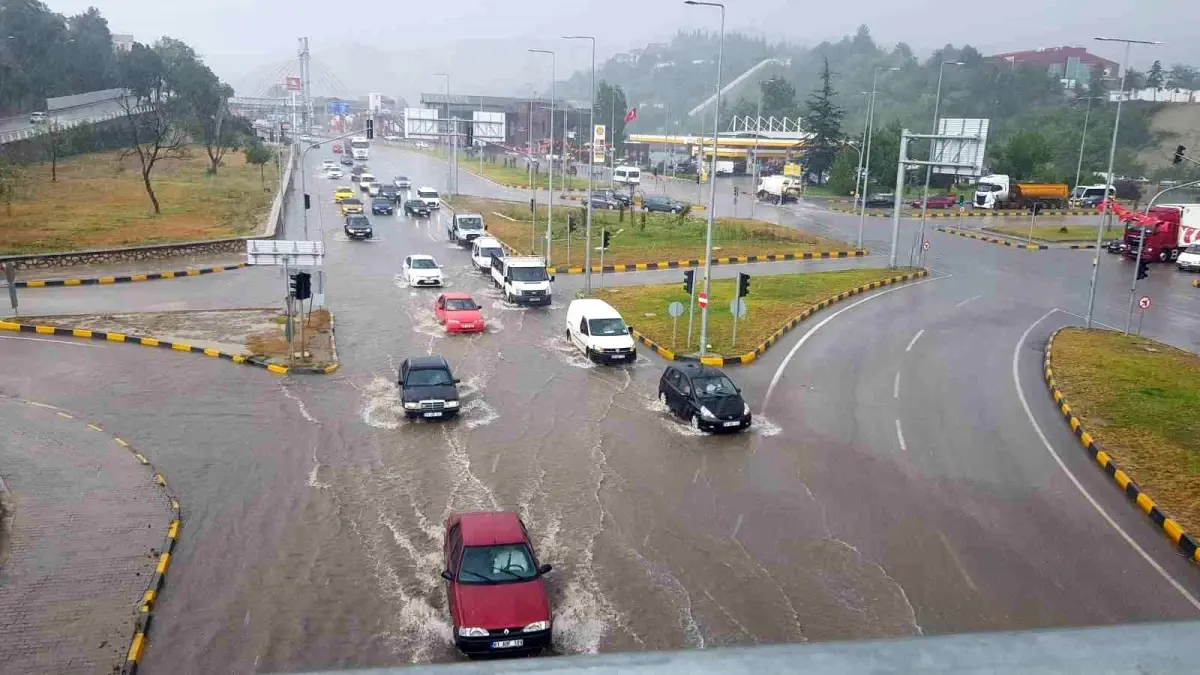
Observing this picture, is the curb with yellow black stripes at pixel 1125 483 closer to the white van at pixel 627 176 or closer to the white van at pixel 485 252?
the white van at pixel 485 252

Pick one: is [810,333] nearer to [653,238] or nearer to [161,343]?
[161,343]

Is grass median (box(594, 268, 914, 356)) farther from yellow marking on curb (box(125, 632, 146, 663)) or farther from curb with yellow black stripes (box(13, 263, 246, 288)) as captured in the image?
yellow marking on curb (box(125, 632, 146, 663))

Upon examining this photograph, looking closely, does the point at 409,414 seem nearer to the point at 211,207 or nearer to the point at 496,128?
→ the point at 211,207

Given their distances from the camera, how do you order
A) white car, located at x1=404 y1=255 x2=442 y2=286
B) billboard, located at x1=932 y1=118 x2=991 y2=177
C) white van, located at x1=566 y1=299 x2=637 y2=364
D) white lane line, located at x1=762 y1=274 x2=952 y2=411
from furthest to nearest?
1. billboard, located at x1=932 y1=118 x2=991 y2=177
2. white car, located at x1=404 y1=255 x2=442 y2=286
3. white van, located at x1=566 y1=299 x2=637 y2=364
4. white lane line, located at x1=762 y1=274 x2=952 y2=411

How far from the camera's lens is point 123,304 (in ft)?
104

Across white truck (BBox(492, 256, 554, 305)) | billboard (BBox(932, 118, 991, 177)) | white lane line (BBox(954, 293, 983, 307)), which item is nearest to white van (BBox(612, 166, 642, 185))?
billboard (BBox(932, 118, 991, 177))

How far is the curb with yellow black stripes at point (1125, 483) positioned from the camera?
14578mm

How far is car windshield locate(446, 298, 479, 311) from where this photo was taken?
29.5 metres

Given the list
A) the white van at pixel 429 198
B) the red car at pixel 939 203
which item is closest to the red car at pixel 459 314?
the white van at pixel 429 198

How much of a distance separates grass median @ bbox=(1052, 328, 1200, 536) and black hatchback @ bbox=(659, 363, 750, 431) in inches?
302

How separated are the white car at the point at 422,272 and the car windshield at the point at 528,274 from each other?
4352mm

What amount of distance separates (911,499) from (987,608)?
3916 millimetres

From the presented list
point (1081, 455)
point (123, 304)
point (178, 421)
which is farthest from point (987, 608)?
point (123, 304)

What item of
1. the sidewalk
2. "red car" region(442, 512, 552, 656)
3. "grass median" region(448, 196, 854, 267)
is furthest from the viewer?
"grass median" region(448, 196, 854, 267)
